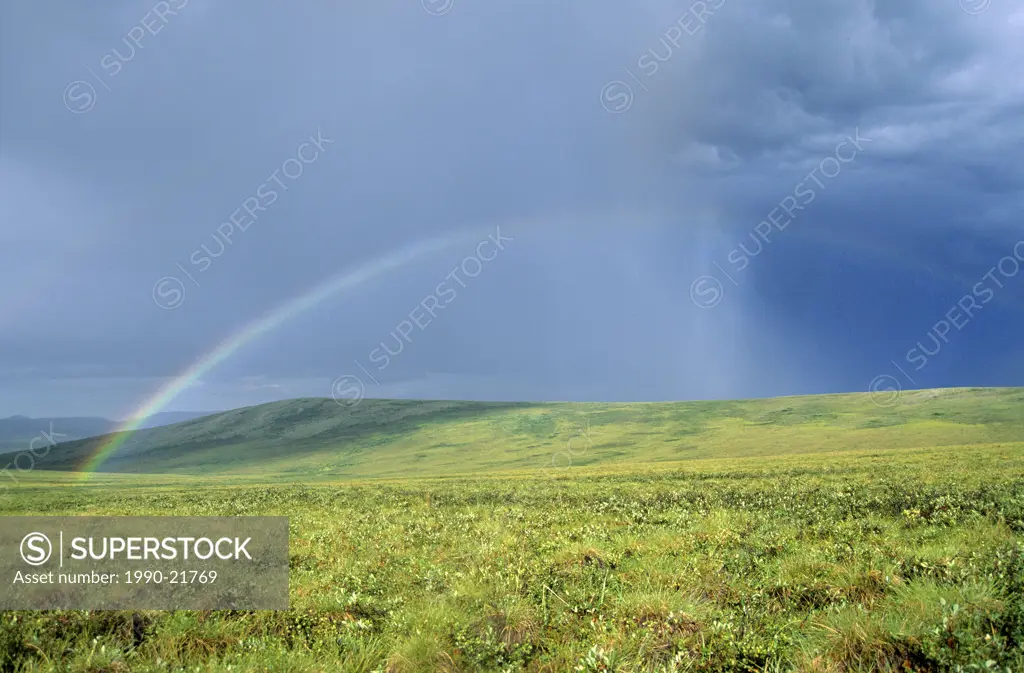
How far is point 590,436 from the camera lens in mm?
147250

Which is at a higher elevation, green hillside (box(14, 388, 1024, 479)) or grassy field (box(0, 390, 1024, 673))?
green hillside (box(14, 388, 1024, 479))

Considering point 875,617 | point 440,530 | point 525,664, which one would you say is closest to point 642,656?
point 525,664

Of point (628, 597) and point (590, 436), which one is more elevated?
point (590, 436)

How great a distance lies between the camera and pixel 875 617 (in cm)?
788

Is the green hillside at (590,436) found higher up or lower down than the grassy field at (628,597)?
higher up

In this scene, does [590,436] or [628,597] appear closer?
[628,597]

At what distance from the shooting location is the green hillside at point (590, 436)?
340 ft

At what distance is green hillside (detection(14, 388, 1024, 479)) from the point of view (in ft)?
340

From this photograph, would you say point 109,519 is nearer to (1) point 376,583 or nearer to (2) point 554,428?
(1) point 376,583

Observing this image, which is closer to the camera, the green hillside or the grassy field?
the grassy field

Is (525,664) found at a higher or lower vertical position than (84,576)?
lower

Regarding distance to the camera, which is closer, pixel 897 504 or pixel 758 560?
pixel 758 560

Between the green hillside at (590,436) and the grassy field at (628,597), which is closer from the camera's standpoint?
the grassy field at (628,597)

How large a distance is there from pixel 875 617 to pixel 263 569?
10830mm
